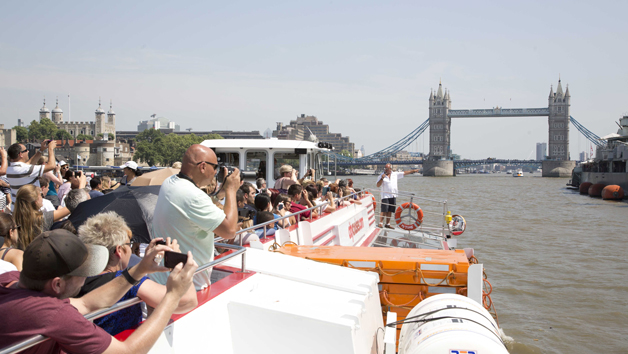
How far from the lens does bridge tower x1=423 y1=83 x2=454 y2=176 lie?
115 m

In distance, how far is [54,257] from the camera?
1.73 metres

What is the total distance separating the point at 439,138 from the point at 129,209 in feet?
433

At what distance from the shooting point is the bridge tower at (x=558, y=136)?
10999 cm

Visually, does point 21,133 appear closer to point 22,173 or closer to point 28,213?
point 22,173

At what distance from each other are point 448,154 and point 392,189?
121m

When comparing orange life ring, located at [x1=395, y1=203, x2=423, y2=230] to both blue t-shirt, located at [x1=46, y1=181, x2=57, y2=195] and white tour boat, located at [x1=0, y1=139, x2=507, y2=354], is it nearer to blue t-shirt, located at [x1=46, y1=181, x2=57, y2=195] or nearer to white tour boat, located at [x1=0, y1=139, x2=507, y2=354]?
white tour boat, located at [x1=0, y1=139, x2=507, y2=354]

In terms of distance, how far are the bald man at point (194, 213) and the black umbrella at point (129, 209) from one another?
181cm

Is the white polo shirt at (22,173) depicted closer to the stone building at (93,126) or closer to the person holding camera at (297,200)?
the person holding camera at (297,200)

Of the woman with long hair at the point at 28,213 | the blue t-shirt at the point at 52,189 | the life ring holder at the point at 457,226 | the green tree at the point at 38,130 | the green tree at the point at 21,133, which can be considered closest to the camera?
the woman with long hair at the point at 28,213

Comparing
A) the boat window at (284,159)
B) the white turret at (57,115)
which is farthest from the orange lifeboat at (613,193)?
the white turret at (57,115)

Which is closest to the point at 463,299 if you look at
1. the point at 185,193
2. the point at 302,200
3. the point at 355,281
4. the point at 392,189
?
the point at 355,281

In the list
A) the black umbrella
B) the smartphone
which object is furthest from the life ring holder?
the smartphone

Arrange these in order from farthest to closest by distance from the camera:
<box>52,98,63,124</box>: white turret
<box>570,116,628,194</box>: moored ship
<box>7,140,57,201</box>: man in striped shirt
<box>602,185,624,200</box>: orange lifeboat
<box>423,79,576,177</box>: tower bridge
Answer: <box>52,98,63,124</box>: white turret → <box>423,79,576,177</box>: tower bridge → <box>570,116,628,194</box>: moored ship → <box>602,185,624,200</box>: orange lifeboat → <box>7,140,57,201</box>: man in striped shirt

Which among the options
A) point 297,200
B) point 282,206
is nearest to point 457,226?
point 297,200
